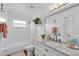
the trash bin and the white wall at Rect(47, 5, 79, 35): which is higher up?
the white wall at Rect(47, 5, 79, 35)

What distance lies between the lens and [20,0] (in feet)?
4.65

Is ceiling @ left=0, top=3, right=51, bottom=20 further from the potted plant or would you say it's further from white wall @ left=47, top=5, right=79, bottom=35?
white wall @ left=47, top=5, right=79, bottom=35

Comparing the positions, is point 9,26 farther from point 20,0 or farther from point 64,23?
point 64,23

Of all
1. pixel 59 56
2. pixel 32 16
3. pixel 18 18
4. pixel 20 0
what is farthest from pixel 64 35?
pixel 20 0

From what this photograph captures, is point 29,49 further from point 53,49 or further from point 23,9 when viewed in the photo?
point 23,9

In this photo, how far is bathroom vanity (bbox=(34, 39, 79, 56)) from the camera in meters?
1.15

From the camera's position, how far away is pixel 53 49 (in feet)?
4.40

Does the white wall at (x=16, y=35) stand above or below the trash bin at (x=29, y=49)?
above

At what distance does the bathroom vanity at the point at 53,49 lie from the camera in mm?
1147

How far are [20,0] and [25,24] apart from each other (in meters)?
0.38

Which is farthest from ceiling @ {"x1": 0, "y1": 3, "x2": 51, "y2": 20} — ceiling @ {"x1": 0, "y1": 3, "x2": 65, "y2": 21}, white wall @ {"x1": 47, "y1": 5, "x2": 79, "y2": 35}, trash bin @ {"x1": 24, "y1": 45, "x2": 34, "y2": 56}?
trash bin @ {"x1": 24, "y1": 45, "x2": 34, "y2": 56}

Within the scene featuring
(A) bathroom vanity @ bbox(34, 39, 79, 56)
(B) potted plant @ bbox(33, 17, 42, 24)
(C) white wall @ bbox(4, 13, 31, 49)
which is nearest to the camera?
(A) bathroom vanity @ bbox(34, 39, 79, 56)

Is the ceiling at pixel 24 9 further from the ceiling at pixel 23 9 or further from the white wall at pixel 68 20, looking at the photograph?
the white wall at pixel 68 20

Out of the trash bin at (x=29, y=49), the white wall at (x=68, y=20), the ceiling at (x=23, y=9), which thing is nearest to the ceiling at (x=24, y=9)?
the ceiling at (x=23, y=9)
